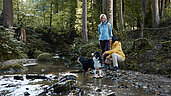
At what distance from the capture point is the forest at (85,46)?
17.6 feet

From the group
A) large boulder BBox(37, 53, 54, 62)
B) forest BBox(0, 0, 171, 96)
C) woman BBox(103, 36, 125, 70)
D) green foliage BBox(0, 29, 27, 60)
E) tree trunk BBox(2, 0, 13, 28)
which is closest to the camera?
forest BBox(0, 0, 171, 96)

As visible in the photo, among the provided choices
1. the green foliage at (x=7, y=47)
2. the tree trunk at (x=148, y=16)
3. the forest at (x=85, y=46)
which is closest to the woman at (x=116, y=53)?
the forest at (x=85, y=46)

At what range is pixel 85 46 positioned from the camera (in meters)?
15.4

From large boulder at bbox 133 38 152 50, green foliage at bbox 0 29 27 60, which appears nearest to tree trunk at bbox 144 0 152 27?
large boulder at bbox 133 38 152 50

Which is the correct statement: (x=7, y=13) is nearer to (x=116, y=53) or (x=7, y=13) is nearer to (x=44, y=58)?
(x=44, y=58)

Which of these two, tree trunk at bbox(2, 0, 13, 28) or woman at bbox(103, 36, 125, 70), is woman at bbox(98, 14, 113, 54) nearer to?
woman at bbox(103, 36, 125, 70)

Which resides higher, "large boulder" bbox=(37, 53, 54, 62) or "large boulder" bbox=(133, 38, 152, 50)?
"large boulder" bbox=(133, 38, 152, 50)

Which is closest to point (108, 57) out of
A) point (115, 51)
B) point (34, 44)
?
point (115, 51)

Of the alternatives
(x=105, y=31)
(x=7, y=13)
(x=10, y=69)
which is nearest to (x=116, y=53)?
(x=105, y=31)

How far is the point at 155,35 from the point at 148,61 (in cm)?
427

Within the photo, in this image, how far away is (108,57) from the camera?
24.5 feet

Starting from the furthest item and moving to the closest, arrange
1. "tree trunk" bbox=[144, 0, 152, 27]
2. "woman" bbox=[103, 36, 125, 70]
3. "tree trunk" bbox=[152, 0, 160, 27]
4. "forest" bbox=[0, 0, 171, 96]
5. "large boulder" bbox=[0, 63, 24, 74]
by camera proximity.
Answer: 1. "tree trunk" bbox=[144, 0, 152, 27]
2. "tree trunk" bbox=[152, 0, 160, 27]
3. "large boulder" bbox=[0, 63, 24, 74]
4. "woman" bbox=[103, 36, 125, 70]
5. "forest" bbox=[0, 0, 171, 96]

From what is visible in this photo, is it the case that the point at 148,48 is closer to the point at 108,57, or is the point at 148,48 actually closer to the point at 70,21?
the point at 108,57

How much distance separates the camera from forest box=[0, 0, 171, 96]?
5359 millimetres
